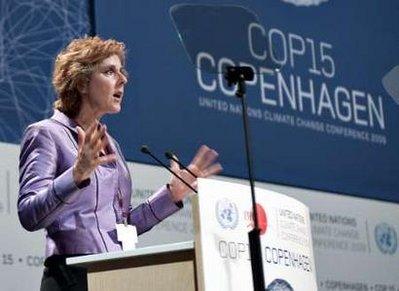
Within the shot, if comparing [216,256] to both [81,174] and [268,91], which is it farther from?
[268,91]

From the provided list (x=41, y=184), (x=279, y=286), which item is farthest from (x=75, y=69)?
(x=279, y=286)

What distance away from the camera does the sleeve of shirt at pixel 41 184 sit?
8.45ft

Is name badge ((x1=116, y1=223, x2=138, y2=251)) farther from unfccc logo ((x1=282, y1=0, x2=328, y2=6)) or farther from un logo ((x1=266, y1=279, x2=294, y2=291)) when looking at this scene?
unfccc logo ((x1=282, y1=0, x2=328, y2=6))

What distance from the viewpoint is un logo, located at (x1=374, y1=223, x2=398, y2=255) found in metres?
5.35

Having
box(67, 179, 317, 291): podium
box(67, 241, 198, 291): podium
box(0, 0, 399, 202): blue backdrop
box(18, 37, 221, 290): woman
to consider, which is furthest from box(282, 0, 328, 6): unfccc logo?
box(67, 241, 198, 291): podium

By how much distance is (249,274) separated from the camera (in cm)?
249

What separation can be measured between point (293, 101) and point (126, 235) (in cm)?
244

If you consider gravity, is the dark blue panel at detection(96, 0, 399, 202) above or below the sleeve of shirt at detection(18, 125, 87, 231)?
above

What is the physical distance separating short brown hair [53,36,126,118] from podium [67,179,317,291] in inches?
22.7

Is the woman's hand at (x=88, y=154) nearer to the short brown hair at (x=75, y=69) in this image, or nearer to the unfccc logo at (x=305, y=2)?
the short brown hair at (x=75, y=69)

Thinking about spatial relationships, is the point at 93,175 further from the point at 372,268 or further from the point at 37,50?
the point at 372,268

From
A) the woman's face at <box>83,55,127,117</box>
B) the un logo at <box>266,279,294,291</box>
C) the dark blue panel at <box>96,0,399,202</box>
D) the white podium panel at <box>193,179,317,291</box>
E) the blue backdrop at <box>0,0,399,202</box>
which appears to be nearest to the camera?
the white podium panel at <box>193,179,317,291</box>

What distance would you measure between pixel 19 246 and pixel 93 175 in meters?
0.98

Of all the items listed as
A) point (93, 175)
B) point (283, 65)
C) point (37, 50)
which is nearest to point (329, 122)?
point (283, 65)
